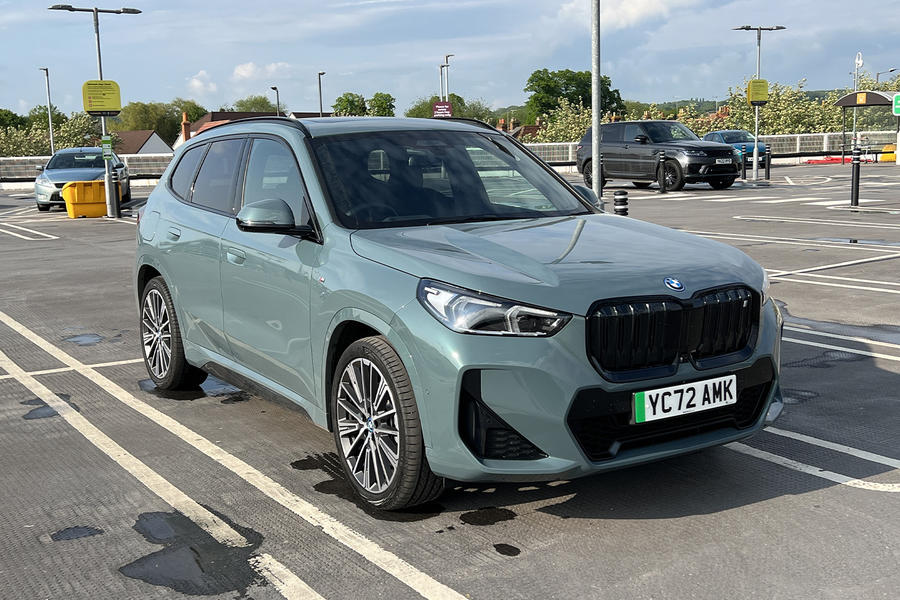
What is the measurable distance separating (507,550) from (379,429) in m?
0.78

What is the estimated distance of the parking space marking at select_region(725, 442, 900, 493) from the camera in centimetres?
448

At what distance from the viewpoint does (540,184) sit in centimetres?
574

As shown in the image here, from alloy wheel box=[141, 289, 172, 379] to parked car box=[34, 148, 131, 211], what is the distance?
1974cm

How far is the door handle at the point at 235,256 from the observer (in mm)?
5253

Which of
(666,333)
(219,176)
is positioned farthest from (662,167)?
(666,333)

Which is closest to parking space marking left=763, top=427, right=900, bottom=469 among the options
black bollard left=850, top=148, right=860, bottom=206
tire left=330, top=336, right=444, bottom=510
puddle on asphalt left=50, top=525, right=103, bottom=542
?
tire left=330, top=336, right=444, bottom=510

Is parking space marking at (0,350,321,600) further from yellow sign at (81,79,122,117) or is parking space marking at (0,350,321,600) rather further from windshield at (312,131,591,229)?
yellow sign at (81,79,122,117)

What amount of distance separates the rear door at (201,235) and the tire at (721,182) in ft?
73.9

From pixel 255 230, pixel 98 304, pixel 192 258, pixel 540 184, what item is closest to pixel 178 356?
pixel 192 258

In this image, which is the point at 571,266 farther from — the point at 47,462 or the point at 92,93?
the point at 92,93

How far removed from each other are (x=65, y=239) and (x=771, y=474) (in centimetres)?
1674

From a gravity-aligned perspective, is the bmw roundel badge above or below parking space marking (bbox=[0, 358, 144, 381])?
above

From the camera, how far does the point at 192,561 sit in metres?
3.83

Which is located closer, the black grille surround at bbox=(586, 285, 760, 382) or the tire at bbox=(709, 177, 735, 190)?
the black grille surround at bbox=(586, 285, 760, 382)
